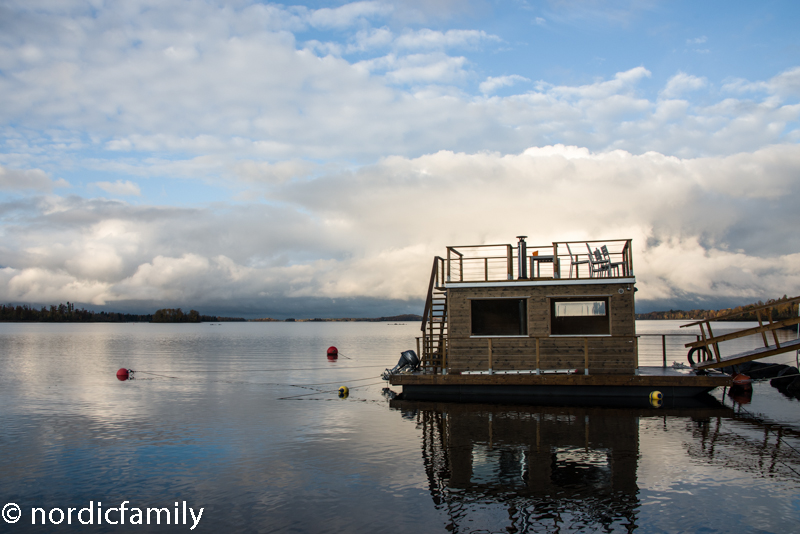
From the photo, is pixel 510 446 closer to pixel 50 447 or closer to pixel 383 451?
pixel 383 451

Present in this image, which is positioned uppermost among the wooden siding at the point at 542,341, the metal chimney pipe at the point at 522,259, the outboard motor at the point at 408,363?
the metal chimney pipe at the point at 522,259

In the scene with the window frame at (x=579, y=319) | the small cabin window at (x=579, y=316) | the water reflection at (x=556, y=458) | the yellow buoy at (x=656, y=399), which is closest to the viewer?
the water reflection at (x=556, y=458)

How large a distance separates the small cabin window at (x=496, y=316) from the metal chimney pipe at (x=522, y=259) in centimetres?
113

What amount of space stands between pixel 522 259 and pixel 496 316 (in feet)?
8.35

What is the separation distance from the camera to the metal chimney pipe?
21.5m

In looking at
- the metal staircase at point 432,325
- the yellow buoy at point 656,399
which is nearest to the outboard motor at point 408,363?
the metal staircase at point 432,325

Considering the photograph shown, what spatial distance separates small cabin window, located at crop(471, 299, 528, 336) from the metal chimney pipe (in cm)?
113

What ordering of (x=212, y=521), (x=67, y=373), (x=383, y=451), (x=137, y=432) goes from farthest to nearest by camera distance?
1. (x=67, y=373)
2. (x=137, y=432)
3. (x=383, y=451)
4. (x=212, y=521)

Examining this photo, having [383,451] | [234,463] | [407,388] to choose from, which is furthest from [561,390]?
[234,463]

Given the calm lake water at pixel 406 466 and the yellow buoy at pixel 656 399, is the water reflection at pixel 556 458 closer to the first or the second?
the calm lake water at pixel 406 466

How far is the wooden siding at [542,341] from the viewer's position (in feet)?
65.7

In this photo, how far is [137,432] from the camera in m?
16.1

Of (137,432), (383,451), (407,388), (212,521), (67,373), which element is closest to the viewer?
(212,521)

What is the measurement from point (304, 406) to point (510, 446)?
1019 cm
